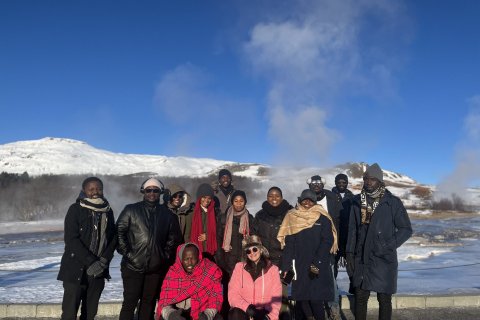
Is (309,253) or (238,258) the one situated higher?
(309,253)

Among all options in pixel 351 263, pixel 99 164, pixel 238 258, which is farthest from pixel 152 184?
pixel 99 164

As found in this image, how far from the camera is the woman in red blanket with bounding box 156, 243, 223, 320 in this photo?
157 inches

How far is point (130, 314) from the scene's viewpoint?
167 inches

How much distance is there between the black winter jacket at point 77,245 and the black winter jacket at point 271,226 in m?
1.75

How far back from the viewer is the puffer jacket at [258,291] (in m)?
4.01

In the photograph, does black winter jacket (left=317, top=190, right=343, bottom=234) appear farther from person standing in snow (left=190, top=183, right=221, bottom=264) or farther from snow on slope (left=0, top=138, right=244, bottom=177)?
snow on slope (left=0, top=138, right=244, bottom=177)

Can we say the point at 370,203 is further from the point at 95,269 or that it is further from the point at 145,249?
the point at 95,269

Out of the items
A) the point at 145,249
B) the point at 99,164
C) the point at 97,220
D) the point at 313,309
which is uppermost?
the point at 99,164

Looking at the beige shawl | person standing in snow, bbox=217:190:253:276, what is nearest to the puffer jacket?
the beige shawl

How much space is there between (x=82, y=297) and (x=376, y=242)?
2972 mm

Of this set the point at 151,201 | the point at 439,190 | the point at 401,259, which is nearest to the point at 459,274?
the point at 401,259

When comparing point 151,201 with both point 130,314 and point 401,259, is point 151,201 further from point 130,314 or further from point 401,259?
point 401,259

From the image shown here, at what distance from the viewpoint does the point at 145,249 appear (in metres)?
4.26

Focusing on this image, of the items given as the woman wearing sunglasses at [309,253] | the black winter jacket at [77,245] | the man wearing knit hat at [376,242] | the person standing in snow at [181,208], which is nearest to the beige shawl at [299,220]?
the woman wearing sunglasses at [309,253]
